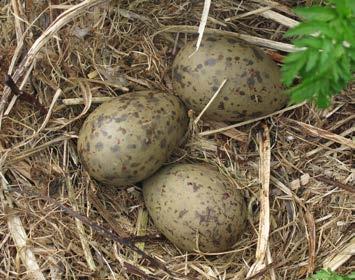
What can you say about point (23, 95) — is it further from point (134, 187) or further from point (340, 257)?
point (340, 257)

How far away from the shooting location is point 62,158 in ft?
7.62

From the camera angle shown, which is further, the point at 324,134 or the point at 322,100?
the point at 324,134

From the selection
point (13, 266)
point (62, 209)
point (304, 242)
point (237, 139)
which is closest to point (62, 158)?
point (62, 209)

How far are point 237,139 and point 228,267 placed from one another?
0.43 m

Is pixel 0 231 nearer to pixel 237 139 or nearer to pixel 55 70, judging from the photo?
pixel 55 70

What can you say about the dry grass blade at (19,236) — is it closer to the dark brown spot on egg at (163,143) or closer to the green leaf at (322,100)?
the dark brown spot on egg at (163,143)

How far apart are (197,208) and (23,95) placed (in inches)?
26.7

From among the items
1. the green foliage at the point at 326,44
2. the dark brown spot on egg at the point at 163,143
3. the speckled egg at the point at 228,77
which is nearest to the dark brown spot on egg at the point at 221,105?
the speckled egg at the point at 228,77

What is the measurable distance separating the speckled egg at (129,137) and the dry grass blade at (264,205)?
31 centimetres

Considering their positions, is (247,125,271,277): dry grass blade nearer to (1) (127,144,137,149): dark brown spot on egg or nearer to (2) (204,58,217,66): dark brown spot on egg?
(2) (204,58,217,66): dark brown spot on egg

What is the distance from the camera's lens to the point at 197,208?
7.00ft

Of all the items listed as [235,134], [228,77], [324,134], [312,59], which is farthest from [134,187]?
[312,59]

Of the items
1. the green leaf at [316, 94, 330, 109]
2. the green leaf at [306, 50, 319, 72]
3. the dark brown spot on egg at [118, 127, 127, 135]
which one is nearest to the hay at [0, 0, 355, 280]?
the dark brown spot on egg at [118, 127, 127, 135]

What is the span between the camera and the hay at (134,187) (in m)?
2.21
